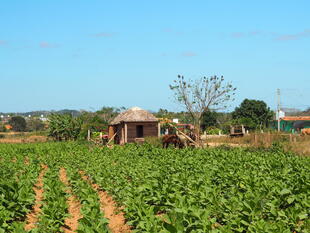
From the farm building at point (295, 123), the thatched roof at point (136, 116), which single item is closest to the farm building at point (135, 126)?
the thatched roof at point (136, 116)

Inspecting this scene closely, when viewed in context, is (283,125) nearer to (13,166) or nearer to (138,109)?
(138,109)

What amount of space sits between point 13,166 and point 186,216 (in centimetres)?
1257

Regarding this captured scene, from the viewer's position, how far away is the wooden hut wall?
3491cm

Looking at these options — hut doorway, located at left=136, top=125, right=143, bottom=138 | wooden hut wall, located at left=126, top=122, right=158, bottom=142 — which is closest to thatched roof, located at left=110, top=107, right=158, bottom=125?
wooden hut wall, located at left=126, top=122, right=158, bottom=142

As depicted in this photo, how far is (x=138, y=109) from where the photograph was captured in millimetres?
36594

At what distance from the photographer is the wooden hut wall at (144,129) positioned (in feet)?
115

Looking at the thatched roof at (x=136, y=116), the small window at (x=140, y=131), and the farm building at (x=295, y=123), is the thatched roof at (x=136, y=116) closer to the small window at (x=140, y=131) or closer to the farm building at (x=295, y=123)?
the small window at (x=140, y=131)

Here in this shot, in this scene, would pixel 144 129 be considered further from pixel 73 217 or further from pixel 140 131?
pixel 73 217

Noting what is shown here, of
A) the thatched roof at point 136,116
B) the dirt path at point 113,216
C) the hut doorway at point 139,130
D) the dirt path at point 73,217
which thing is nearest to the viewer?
the dirt path at point 113,216

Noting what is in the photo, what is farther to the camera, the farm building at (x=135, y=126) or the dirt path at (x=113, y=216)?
the farm building at (x=135, y=126)

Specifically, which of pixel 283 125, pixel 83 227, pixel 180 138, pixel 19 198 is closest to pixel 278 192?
pixel 83 227

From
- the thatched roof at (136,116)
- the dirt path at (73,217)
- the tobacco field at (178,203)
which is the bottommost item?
the dirt path at (73,217)

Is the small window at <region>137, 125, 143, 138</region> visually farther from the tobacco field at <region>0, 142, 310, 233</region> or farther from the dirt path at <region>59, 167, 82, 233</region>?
the dirt path at <region>59, 167, 82, 233</region>

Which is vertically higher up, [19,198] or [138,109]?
[138,109]
